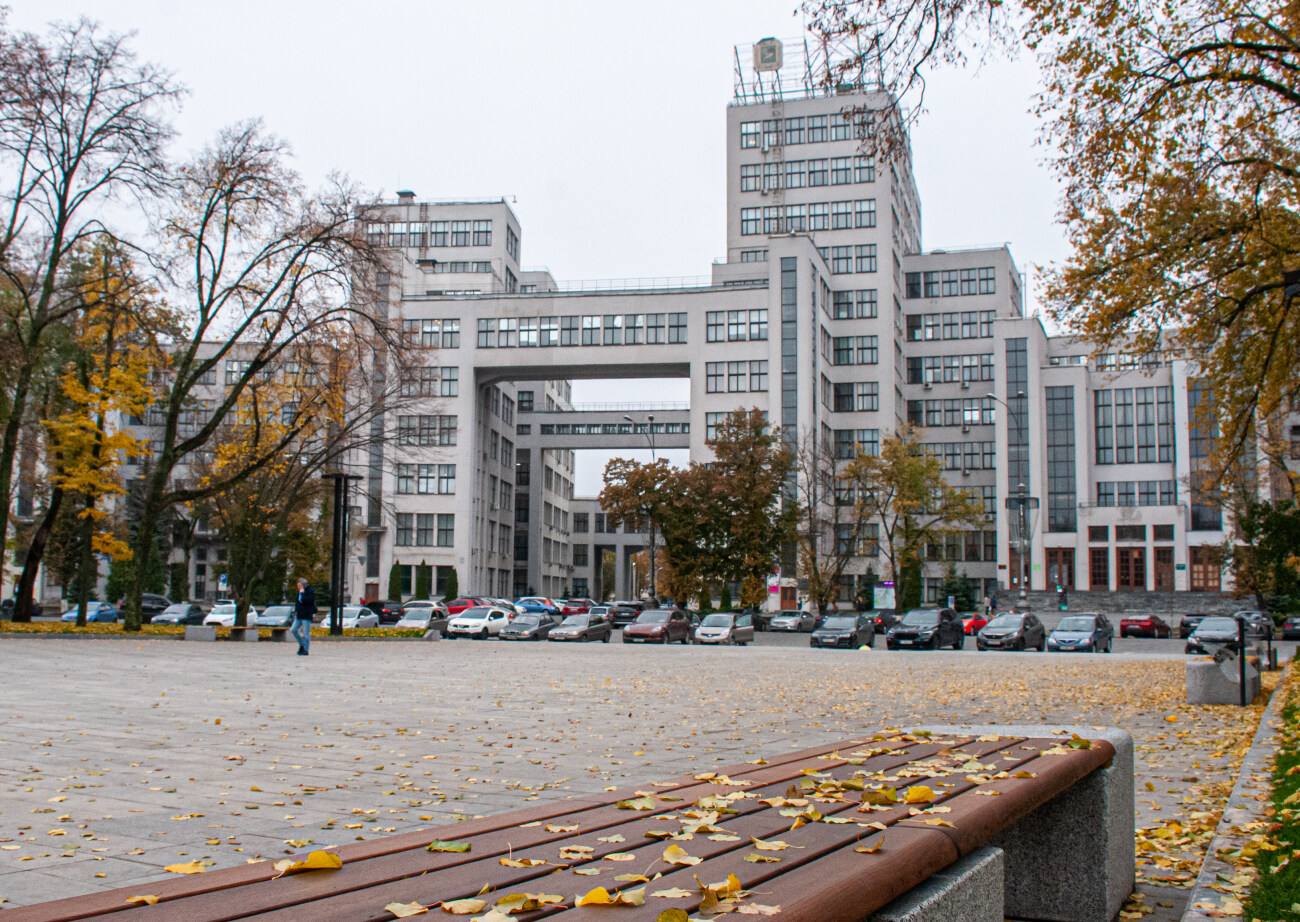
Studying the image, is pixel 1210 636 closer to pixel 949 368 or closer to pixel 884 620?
pixel 884 620

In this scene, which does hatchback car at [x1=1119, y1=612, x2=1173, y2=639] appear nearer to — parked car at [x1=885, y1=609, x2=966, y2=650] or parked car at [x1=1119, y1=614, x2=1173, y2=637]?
parked car at [x1=1119, y1=614, x2=1173, y2=637]

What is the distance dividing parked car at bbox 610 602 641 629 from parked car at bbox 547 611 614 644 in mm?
9997

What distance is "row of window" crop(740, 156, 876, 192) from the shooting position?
3415 inches

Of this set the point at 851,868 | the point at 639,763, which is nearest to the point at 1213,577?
the point at 639,763

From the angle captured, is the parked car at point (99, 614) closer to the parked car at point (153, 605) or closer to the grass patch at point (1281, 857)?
the parked car at point (153, 605)

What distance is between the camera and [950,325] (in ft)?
300

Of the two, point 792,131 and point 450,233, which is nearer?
point 792,131

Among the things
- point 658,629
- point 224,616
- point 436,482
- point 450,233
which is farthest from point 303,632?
point 450,233

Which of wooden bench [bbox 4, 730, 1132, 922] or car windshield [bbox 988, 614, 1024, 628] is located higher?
wooden bench [bbox 4, 730, 1132, 922]

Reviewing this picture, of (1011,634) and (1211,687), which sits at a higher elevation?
(1211,687)

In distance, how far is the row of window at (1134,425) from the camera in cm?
8056

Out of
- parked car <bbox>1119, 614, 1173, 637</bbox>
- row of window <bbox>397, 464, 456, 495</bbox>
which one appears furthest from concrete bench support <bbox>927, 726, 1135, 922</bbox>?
row of window <bbox>397, 464, 456, 495</bbox>

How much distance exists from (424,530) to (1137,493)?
5170cm

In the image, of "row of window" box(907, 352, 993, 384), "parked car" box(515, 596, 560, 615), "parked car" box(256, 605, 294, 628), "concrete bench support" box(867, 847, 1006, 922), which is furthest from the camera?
"row of window" box(907, 352, 993, 384)
